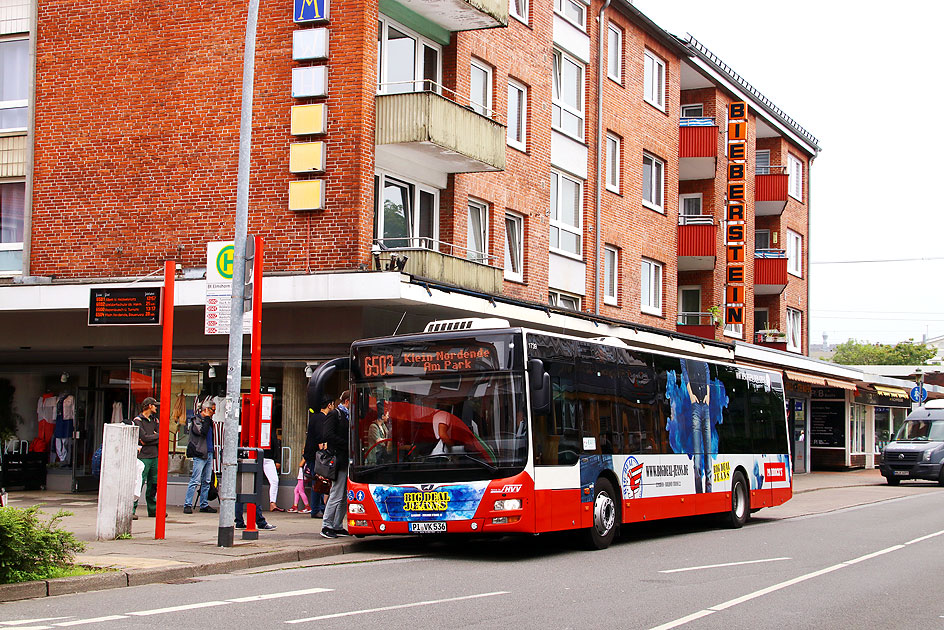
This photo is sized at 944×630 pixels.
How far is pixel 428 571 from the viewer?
1260 centimetres

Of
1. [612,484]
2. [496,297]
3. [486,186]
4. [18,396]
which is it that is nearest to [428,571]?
[612,484]

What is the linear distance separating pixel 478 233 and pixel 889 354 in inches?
4294

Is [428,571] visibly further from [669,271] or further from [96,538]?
[669,271]

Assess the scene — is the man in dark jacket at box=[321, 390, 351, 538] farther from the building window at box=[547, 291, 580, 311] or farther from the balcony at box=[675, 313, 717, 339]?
the balcony at box=[675, 313, 717, 339]

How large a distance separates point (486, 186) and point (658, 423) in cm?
890

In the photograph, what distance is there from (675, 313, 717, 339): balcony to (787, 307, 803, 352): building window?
26.5ft

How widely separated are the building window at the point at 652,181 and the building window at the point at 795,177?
1314cm

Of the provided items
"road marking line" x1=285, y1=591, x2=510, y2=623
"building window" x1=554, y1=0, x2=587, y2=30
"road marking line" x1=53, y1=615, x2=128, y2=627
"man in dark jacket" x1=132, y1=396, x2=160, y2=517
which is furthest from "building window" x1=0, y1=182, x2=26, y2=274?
"road marking line" x1=285, y1=591, x2=510, y2=623

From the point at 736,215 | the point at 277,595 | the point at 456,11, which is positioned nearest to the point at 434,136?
the point at 456,11

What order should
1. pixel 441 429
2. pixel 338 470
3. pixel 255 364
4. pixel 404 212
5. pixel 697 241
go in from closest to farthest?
pixel 441 429, pixel 255 364, pixel 338 470, pixel 404 212, pixel 697 241

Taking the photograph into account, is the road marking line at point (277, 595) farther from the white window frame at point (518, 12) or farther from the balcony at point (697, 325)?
the balcony at point (697, 325)

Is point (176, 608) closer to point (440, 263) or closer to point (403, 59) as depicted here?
point (440, 263)

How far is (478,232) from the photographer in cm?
2472

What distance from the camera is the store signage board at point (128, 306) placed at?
54.5 ft
